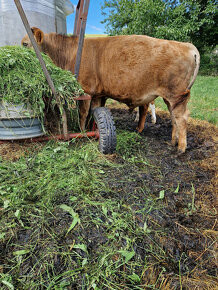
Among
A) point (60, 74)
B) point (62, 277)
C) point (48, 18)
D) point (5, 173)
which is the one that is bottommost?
point (62, 277)

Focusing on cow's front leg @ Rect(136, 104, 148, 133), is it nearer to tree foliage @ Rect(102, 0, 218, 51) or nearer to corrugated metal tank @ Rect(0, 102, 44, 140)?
corrugated metal tank @ Rect(0, 102, 44, 140)

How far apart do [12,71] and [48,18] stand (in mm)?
3410

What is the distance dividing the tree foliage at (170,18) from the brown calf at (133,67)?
1331 centimetres

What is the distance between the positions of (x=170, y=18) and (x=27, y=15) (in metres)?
15.6

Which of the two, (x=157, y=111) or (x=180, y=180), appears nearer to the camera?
(x=180, y=180)

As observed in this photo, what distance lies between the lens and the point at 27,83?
6.61 ft

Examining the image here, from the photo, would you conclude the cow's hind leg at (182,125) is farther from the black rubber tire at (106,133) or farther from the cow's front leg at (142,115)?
the black rubber tire at (106,133)

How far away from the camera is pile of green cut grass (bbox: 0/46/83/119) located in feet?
6.53

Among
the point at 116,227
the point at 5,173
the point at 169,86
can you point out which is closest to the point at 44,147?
the point at 5,173

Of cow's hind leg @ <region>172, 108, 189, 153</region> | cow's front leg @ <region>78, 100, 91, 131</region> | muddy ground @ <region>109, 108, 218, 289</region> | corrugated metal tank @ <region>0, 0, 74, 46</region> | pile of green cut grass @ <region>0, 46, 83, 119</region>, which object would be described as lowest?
muddy ground @ <region>109, 108, 218, 289</region>

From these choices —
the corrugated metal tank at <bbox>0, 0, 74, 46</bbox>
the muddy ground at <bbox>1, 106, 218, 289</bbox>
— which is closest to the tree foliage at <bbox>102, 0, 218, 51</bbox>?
the corrugated metal tank at <bbox>0, 0, 74, 46</bbox>

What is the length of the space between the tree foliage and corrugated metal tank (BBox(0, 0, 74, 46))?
39.7 feet

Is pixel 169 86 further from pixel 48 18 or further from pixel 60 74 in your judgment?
pixel 48 18

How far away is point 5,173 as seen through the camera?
6.72 feet
